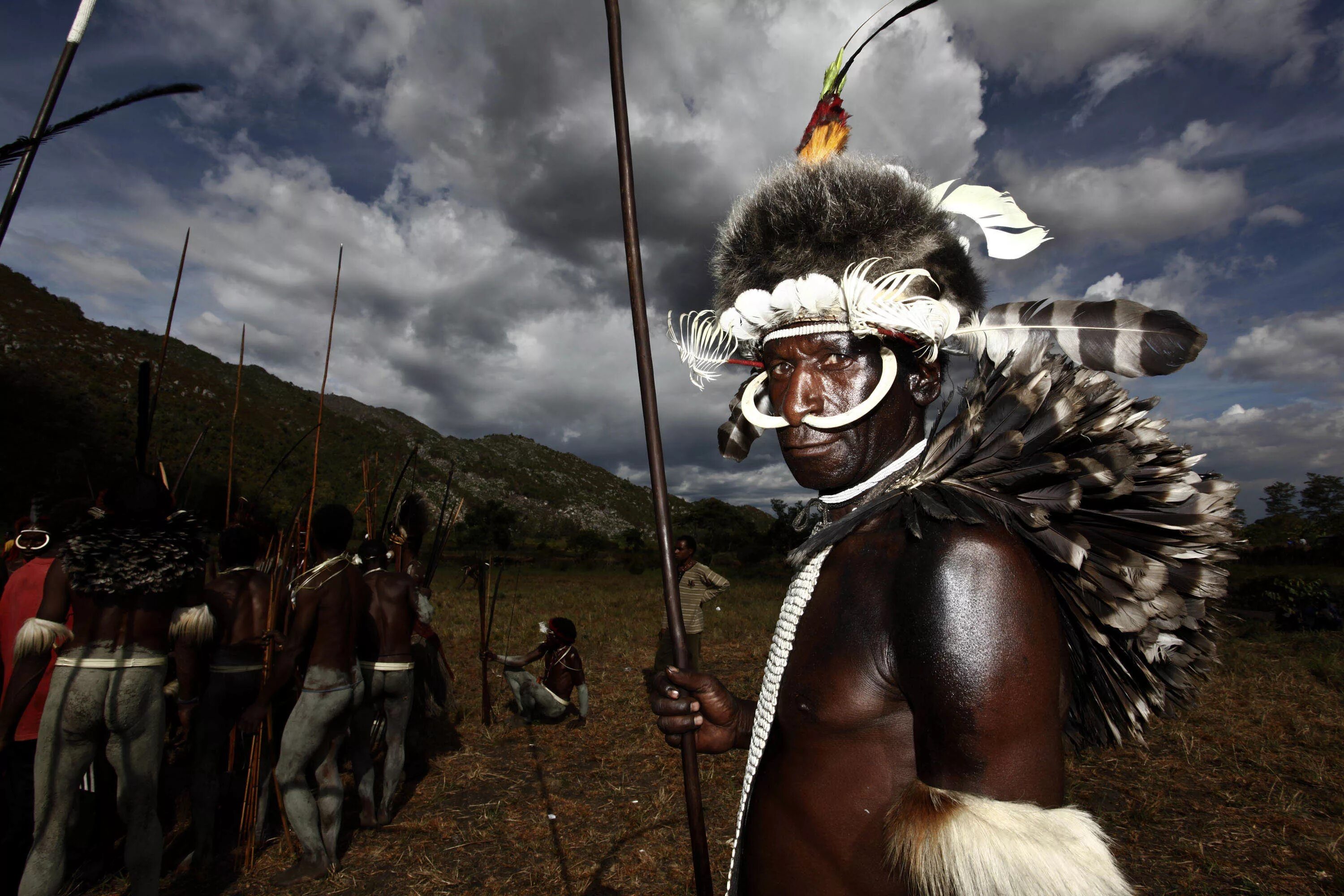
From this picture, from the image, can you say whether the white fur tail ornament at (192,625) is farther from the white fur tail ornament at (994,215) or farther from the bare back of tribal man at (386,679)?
the white fur tail ornament at (994,215)

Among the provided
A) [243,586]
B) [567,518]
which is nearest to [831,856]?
[243,586]

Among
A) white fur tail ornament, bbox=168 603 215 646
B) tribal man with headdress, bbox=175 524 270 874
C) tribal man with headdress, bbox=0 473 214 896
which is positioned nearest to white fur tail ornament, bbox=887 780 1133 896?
tribal man with headdress, bbox=0 473 214 896

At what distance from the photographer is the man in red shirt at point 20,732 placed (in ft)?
13.0

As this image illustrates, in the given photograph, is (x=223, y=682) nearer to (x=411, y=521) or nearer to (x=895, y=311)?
(x=411, y=521)

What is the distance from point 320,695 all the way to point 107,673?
3.89 ft

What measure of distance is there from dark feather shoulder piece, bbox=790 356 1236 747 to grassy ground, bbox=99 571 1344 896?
59.5 inches

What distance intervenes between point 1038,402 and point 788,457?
0.63 metres

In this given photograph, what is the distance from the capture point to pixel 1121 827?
5.29 m

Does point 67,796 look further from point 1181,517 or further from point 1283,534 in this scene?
point 1283,534

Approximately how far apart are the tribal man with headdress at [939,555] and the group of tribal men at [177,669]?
11.8 feet

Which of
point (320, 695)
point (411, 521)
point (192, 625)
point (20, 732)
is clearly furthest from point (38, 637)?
point (411, 521)

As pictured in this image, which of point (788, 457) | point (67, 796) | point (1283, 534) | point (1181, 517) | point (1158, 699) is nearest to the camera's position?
point (1181, 517)

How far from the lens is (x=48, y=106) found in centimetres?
161

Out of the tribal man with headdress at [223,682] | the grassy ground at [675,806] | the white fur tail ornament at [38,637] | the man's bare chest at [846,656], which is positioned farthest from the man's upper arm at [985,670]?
the tribal man with headdress at [223,682]
